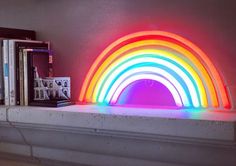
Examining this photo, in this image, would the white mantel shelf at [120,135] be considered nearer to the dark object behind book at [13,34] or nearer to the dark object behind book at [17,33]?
the dark object behind book at [13,34]

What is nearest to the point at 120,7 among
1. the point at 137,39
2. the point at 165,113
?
the point at 137,39

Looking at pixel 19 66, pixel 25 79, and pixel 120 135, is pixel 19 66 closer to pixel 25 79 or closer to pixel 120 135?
pixel 25 79

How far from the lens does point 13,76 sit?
122 cm

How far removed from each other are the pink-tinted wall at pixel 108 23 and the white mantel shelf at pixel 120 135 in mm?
179

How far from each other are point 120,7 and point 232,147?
569 millimetres

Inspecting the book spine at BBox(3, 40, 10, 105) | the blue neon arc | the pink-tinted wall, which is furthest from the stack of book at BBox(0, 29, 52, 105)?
the blue neon arc

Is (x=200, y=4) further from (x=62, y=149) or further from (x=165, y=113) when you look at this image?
(x=62, y=149)

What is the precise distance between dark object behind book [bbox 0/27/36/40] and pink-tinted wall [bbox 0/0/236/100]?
3cm

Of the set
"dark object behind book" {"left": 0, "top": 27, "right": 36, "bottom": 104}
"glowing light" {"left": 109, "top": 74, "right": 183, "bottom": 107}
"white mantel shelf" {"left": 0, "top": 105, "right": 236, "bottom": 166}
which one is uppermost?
"dark object behind book" {"left": 0, "top": 27, "right": 36, "bottom": 104}

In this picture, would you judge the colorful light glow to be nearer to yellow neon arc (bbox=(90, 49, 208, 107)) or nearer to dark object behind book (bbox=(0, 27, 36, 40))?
yellow neon arc (bbox=(90, 49, 208, 107))

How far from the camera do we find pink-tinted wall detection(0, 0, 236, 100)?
1.04 metres

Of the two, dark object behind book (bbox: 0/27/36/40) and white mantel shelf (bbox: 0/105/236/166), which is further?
dark object behind book (bbox: 0/27/36/40)

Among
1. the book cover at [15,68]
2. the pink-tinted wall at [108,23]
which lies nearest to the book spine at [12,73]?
the book cover at [15,68]

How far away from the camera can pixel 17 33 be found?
1.32 metres
